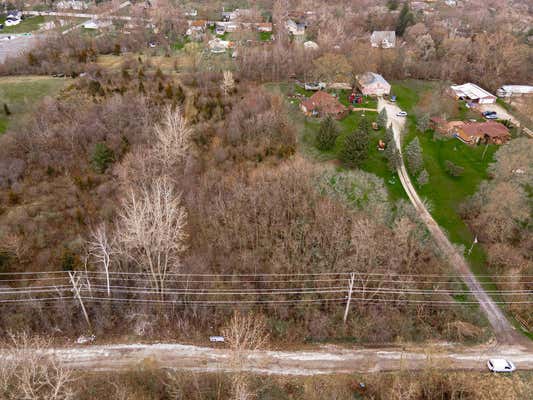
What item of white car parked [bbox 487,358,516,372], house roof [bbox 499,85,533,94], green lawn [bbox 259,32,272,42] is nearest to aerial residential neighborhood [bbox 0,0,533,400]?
white car parked [bbox 487,358,516,372]

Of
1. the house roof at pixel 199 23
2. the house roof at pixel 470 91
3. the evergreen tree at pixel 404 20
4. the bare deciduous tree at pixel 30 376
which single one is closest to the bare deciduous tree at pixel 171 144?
the bare deciduous tree at pixel 30 376

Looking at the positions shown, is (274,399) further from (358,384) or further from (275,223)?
(275,223)

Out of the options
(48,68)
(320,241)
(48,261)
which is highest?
(48,68)

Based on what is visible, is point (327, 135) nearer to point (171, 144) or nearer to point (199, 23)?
point (171, 144)

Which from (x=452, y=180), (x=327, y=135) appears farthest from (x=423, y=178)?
(x=327, y=135)

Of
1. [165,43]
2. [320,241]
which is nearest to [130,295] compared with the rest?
[320,241]
